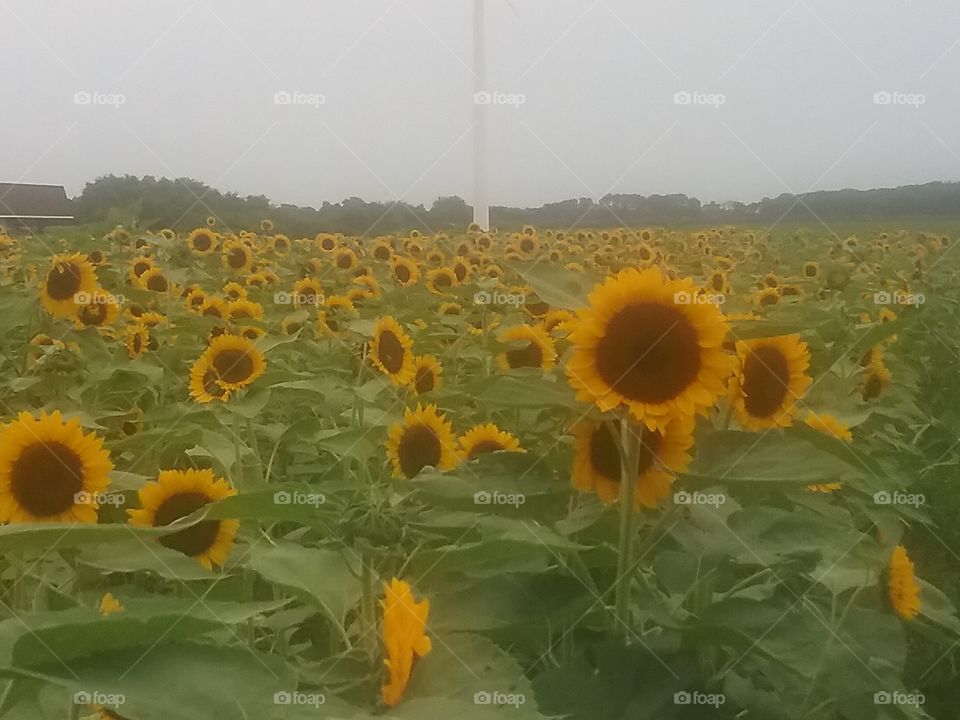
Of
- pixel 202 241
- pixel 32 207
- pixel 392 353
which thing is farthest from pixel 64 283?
pixel 392 353

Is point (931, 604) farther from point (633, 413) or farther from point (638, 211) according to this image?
point (638, 211)

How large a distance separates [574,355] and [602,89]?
0.62m

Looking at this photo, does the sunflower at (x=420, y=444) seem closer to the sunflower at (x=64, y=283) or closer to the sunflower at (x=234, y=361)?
the sunflower at (x=234, y=361)

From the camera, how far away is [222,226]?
135cm

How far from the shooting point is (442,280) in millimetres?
1392

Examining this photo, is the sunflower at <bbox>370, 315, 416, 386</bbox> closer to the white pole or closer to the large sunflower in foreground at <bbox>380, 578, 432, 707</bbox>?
the white pole

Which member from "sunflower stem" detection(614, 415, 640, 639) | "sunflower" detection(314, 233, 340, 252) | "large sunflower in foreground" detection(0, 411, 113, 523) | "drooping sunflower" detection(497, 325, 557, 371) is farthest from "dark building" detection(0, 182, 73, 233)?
"sunflower stem" detection(614, 415, 640, 639)

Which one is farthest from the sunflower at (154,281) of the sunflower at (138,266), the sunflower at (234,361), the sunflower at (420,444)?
the sunflower at (420,444)

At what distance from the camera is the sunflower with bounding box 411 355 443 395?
1162 millimetres

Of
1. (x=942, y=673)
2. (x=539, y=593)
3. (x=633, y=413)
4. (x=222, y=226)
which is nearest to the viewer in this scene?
(x=633, y=413)

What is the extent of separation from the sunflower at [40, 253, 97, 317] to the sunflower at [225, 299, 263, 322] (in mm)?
228

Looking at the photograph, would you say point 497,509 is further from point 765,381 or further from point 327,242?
point 327,242

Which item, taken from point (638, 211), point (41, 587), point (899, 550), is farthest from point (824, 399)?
point (41, 587)

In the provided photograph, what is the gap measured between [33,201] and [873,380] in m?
1.36
